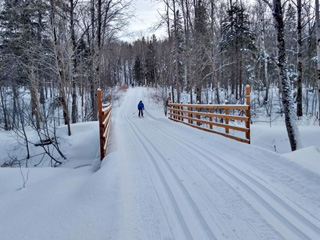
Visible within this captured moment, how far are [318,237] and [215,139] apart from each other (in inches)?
179

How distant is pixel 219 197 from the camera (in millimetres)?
3094

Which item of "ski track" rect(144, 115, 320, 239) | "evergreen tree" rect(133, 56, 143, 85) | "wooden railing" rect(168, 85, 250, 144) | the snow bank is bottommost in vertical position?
"ski track" rect(144, 115, 320, 239)

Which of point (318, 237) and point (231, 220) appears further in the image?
point (231, 220)

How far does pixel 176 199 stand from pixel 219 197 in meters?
0.56

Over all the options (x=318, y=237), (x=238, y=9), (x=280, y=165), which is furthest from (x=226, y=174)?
(x=238, y=9)

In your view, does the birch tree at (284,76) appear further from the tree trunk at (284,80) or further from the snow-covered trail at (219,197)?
the snow-covered trail at (219,197)

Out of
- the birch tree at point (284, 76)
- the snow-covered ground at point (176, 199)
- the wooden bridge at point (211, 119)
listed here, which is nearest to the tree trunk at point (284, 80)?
the birch tree at point (284, 76)

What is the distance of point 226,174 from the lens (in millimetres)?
3895

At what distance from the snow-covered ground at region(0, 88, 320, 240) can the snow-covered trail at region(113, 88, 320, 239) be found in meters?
0.01

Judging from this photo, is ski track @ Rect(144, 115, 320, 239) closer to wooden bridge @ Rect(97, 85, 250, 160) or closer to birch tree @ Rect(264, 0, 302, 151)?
wooden bridge @ Rect(97, 85, 250, 160)

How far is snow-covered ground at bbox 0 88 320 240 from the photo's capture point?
2.41m

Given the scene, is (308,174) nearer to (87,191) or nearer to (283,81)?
(87,191)

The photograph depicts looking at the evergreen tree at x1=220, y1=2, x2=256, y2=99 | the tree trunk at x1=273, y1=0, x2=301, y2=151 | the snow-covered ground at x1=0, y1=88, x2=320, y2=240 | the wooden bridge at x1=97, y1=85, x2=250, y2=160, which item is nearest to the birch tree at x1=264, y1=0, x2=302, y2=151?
the tree trunk at x1=273, y1=0, x2=301, y2=151

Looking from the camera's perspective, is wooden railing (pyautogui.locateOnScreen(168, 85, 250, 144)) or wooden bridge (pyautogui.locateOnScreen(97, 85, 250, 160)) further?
wooden railing (pyautogui.locateOnScreen(168, 85, 250, 144))
